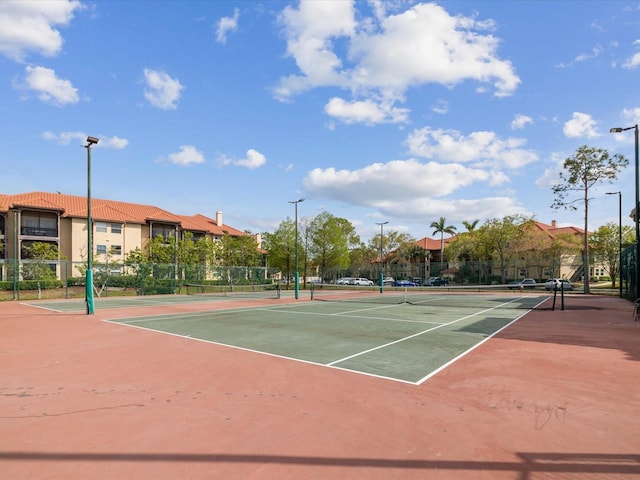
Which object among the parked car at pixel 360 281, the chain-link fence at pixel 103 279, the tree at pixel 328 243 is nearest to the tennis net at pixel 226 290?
the chain-link fence at pixel 103 279

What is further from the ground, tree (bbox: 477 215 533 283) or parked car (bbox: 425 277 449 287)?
tree (bbox: 477 215 533 283)

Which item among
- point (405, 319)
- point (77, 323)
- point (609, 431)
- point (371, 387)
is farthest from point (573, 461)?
point (77, 323)

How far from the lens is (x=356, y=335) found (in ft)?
41.7

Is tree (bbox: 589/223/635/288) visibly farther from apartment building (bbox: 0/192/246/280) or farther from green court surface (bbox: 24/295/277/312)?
apartment building (bbox: 0/192/246/280)

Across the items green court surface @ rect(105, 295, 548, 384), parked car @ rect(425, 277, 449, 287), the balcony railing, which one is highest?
the balcony railing

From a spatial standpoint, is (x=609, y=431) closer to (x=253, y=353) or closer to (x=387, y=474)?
(x=387, y=474)

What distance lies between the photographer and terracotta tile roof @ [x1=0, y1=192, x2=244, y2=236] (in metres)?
46.2

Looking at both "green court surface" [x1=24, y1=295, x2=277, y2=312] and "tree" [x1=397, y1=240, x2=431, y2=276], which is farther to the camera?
"tree" [x1=397, y1=240, x2=431, y2=276]

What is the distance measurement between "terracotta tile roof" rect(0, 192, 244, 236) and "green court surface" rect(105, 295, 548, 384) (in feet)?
122

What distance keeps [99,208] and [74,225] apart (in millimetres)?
4596

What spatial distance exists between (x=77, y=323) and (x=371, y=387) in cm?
1390

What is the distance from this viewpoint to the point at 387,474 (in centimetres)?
405

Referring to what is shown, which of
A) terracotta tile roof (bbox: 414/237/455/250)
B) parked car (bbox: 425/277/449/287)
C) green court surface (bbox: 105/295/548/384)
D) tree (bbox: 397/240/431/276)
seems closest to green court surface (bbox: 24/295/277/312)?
green court surface (bbox: 105/295/548/384)

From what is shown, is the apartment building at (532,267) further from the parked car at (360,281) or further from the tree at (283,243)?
the tree at (283,243)
